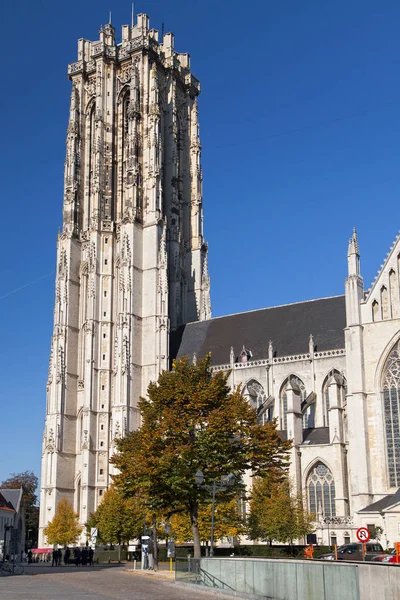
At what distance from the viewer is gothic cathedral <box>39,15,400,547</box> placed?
48.2 meters

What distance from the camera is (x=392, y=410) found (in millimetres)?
47281

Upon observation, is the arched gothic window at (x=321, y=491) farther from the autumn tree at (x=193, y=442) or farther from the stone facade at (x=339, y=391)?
the autumn tree at (x=193, y=442)

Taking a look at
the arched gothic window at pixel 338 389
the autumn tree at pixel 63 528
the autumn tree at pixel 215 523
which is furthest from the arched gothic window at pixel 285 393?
the autumn tree at pixel 63 528

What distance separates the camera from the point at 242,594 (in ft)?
70.9

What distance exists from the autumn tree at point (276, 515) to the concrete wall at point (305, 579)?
2275cm

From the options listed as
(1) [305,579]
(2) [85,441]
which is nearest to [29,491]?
(2) [85,441]

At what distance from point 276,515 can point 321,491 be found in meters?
6.89

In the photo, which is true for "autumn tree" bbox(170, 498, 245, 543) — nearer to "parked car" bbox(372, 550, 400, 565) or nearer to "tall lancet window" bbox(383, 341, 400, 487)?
"parked car" bbox(372, 550, 400, 565)

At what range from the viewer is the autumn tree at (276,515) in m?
46.3

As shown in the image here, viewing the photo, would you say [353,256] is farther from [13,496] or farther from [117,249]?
[13,496]

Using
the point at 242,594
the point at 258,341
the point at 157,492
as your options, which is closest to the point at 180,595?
the point at 242,594

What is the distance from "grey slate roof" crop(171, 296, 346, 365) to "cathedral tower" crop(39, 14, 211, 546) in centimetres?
341

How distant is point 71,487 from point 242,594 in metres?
49.0

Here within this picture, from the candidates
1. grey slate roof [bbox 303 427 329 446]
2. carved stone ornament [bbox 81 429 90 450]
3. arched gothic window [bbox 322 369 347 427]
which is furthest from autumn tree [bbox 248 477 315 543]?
carved stone ornament [bbox 81 429 90 450]
